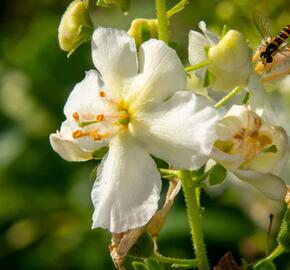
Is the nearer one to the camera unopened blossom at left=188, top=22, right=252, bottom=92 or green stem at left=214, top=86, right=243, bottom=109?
unopened blossom at left=188, top=22, right=252, bottom=92

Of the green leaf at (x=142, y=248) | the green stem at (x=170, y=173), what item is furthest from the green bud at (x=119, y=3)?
the green leaf at (x=142, y=248)

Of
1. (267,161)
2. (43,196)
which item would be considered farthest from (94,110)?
(43,196)

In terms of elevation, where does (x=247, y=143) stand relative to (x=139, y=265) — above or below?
above

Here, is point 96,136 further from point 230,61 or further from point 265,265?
point 265,265

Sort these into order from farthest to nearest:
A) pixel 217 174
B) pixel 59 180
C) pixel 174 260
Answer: pixel 59 180
pixel 174 260
pixel 217 174

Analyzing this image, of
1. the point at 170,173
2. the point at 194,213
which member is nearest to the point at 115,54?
the point at 170,173

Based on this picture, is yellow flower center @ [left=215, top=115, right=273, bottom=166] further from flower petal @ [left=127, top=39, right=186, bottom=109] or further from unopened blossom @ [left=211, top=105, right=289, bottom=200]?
flower petal @ [left=127, top=39, right=186, bottom=109]

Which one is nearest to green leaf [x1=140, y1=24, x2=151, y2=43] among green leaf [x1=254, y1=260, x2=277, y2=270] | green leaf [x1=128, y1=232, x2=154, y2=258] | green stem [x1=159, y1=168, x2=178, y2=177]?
green stem [x1=159, y1=168, x2=178, y2=177]
